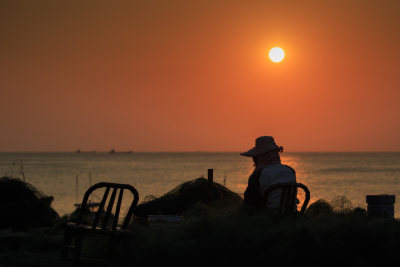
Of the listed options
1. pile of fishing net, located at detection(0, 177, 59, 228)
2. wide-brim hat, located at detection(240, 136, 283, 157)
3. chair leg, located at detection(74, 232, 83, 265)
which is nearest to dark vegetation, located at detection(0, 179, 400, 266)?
chair leg, located at detection(74, 232, 83, 265)

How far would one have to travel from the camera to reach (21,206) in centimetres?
1203

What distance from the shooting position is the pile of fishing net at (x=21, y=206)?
38.6 ft

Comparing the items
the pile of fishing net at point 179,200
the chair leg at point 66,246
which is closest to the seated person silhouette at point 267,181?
the chair leg at point 66,246

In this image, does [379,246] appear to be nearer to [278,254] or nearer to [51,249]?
[278,254]

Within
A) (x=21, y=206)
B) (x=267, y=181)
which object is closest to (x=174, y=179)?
(x=21, y=206)

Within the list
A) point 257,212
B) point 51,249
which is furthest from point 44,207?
point 257,212

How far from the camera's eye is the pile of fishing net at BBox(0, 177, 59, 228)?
1176cm

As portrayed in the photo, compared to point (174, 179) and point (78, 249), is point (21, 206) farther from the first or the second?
point (174, 179)

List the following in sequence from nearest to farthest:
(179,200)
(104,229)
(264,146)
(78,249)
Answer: (104,229) → (78,249) → (264,146) → (179,200)

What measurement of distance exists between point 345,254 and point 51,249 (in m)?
5.29

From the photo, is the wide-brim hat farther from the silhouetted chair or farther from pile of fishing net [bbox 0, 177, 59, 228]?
pile of fishing net [bbox 0, 177, 59, 228]

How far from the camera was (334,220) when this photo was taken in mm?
5523

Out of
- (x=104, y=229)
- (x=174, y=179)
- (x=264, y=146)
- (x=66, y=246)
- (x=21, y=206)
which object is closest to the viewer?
(x=104, y=229)

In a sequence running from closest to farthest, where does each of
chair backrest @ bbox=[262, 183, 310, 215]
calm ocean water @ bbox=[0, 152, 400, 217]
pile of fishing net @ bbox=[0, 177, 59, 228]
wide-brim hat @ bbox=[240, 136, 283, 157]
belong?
1. chair backrest @ bbox=[262, 183, 310, 215]
2. wide-brim hat @ bbox=[240, 136, 283, 157]
3. pile of fishing net @ bbox=[0, 177, 59, 228]
4. calm ocean water @ bbox=[0, 152, 400, 217]
